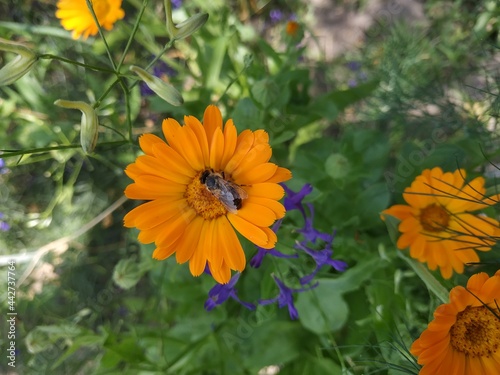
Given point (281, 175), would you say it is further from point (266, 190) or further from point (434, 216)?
point (434, 216)

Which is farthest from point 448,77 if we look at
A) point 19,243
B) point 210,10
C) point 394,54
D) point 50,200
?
point 19,243

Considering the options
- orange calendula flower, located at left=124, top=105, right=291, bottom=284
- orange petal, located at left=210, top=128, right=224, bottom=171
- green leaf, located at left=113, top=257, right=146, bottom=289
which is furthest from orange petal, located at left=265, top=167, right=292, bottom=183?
green leaf, located at left=113, top=257, right=146, bottom=289

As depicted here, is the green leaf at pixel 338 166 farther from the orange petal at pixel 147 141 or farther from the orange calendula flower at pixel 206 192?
the orange petal at pixel 147 141

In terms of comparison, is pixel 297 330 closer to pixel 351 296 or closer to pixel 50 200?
pixel 351 296

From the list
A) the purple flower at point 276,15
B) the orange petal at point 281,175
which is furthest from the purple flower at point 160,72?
the orange petal at point 281,175

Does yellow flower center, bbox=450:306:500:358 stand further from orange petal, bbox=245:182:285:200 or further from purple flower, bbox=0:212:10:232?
purple flower, bbox=0:212:10:232

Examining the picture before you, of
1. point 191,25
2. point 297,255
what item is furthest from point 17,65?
point 297,255

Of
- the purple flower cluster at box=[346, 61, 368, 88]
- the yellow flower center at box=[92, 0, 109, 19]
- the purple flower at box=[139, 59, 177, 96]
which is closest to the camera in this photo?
the yellow flower center at box=[92, 0, 109, 19]
